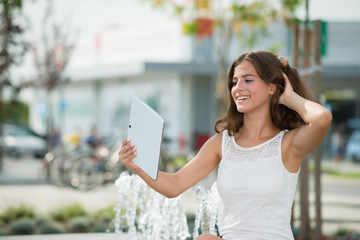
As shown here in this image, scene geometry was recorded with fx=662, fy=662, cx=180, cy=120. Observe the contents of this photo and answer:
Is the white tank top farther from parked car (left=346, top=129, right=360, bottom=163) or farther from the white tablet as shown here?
parked car (left=346, top=129, right=360, bottom=163)

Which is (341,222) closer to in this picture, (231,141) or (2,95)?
(231,141)

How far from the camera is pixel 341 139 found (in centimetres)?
2947

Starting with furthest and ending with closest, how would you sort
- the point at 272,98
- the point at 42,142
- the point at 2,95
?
the point at 42,142 < the point at 2,95 < the point at 272,98

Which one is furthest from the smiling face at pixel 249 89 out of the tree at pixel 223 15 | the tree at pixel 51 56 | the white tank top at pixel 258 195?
the tree at pixel 51 56

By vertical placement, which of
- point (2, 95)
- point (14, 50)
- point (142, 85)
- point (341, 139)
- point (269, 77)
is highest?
point (269, 77)

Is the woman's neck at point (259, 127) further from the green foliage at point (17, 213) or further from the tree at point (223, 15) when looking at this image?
the tree at point (223, 15)

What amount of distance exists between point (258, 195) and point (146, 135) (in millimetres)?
602

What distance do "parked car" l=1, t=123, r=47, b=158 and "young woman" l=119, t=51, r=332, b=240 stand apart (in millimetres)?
23695

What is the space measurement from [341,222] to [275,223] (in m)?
6.19

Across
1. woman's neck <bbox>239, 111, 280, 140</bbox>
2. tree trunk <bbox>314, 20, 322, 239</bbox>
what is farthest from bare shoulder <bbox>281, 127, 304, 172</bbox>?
tree trunk <bbox>314, 20, 322, 239</bbox>

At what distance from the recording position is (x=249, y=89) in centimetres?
329

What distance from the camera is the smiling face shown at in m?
3.29

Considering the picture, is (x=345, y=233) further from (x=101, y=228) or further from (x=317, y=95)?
(x=101, y=228)

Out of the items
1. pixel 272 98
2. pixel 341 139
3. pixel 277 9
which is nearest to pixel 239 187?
pixel 272 98
